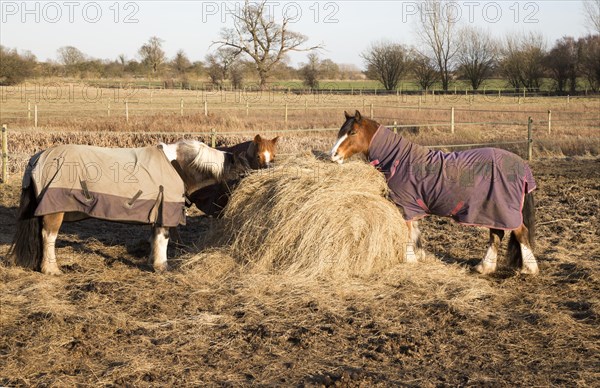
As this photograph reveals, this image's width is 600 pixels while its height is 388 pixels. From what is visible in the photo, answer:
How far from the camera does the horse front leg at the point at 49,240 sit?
5309mm

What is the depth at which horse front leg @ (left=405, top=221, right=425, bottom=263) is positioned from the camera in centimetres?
Result: 552

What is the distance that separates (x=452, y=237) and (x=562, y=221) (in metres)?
1.57

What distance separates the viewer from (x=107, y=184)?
523 centimetres

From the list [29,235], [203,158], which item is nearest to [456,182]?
[203,158]

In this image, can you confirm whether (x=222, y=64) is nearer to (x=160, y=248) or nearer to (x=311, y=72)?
(x=311, y=72)

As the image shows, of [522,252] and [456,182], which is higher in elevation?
[456,182]

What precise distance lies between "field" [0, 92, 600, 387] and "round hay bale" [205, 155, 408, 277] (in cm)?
17

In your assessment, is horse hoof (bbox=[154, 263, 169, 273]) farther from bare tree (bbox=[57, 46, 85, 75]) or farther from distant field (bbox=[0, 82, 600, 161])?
bare tree (bbox=[57, 46, 85, 75])

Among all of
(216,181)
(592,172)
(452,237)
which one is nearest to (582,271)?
(452,237)

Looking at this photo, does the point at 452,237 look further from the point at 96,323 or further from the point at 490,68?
the point at 490,68

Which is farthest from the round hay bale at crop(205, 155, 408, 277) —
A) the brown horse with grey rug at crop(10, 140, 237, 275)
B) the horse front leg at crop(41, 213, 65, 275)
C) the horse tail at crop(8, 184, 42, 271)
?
the horse tail at crop(8, 184, 42, 271)

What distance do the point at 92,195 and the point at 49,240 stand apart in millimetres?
597

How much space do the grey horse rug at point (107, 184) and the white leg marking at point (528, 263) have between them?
122 inches

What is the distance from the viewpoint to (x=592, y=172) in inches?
424
